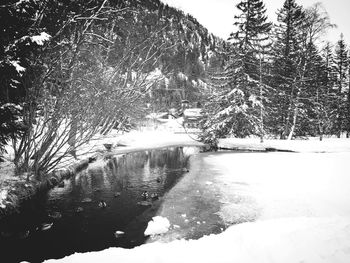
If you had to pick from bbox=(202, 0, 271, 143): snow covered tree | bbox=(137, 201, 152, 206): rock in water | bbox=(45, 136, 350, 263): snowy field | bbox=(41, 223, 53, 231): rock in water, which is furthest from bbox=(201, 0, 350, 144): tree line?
bbox=(41, 223, 53, 231): rock in water

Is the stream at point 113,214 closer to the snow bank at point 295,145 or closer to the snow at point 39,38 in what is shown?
the snow at point 39,38

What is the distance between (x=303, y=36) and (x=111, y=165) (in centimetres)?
2209

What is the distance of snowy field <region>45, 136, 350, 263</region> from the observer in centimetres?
394

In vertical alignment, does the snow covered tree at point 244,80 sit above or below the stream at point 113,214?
above

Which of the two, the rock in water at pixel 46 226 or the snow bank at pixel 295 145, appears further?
the snow bank at pixel 295 145

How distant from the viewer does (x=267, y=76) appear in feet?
87.9

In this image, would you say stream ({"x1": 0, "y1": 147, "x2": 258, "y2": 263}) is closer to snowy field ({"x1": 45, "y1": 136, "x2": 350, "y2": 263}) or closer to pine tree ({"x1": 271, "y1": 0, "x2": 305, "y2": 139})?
snowy field ({"x1": 45, "y1": 136, "x2": 350, "y2": 263})

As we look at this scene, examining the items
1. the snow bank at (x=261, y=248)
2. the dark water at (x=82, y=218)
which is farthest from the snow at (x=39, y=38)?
the dark water at (x=82, y=218)

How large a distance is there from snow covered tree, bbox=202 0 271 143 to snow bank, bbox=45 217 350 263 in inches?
812

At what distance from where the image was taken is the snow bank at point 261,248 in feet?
12.2

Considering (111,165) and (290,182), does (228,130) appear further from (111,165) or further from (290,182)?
(290,182)

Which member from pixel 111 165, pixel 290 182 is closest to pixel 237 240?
pixel 290 182

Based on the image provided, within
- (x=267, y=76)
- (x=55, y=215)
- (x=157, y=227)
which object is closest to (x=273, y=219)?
(x=157, y=227)

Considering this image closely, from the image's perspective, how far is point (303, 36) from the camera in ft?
78.3
